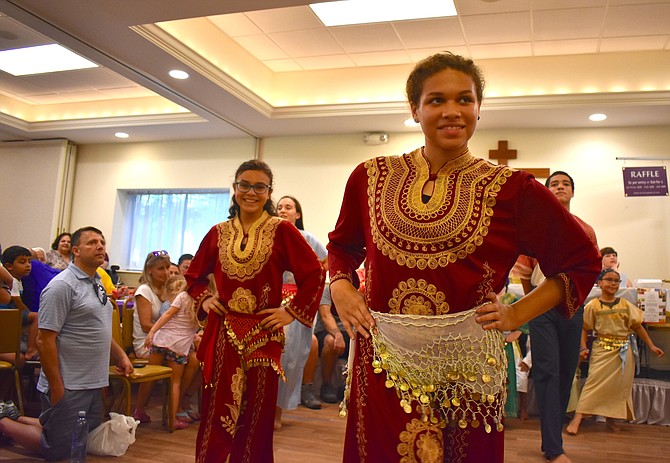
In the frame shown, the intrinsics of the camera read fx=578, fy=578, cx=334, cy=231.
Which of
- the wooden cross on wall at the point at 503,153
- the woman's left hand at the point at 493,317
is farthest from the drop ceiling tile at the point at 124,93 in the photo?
the woman's left hand at the point at 493,317

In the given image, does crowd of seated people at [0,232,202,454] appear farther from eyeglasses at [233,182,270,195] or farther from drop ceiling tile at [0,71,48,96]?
drop ceiling tile at [0,71,48,96]

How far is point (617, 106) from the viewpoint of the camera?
5.80 m

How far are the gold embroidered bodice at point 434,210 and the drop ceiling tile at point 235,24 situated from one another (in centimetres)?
448

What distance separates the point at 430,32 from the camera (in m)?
5.46

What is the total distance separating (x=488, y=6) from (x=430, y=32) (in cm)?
70

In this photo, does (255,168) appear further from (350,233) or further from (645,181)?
(645,181)

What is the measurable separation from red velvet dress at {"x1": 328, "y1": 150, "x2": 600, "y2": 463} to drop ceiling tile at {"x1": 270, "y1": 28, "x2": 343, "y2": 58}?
4.69 m

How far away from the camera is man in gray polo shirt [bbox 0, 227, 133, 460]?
9.66 feet

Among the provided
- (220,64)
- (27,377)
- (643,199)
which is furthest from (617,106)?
(27,377)

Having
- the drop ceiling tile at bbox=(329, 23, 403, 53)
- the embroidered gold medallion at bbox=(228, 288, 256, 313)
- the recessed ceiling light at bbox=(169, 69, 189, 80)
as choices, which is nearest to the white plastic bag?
the embroidered gold medallion at bbox=(228, 288, 256, 313)

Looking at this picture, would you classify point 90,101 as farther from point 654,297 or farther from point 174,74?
point 654,297

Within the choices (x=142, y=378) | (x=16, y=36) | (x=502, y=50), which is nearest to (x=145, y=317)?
(x=142, y=378)

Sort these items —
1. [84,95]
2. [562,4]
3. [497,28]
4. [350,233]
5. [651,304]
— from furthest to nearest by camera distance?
[84,95]
[497,28]
[651,304]
[562,4]
[350,233]

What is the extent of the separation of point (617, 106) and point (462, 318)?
216 inches
